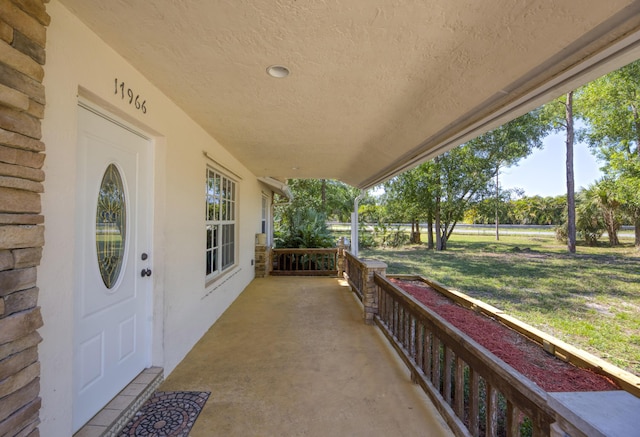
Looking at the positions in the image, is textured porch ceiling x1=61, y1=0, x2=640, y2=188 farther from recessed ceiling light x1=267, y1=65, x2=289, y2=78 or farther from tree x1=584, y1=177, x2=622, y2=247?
tree x1=584, y1=177, x2=622, y2=247

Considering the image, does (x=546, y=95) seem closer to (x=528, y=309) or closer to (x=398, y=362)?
(x=398, y=362)

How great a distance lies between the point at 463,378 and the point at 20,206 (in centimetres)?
247

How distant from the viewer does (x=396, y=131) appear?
351 cm

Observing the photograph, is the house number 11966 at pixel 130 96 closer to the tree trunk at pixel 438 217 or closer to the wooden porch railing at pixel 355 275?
the wooden porch railing at pixel 355 275

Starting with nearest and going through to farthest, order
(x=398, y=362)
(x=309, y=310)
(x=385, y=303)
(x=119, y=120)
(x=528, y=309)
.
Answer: (x=119, y=120) < (x=398, y=362) < (x=385, y=303) < (x=309, y=310) < (x=528, y=309)

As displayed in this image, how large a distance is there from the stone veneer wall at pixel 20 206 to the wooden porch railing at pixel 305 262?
A: 22.6 ft

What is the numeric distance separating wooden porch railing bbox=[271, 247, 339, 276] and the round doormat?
5.62 metres

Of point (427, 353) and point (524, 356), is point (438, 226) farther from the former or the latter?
point (427, 353)

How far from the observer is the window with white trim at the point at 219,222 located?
14.4 feet

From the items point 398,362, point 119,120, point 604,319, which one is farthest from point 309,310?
point 604,319

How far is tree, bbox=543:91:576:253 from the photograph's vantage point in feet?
47.2

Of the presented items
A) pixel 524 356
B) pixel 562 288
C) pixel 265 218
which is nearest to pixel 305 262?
pixel 265 218

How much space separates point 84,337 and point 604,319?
25.2ft

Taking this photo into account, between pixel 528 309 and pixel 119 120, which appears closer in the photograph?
pixel 119 120
